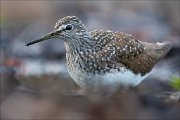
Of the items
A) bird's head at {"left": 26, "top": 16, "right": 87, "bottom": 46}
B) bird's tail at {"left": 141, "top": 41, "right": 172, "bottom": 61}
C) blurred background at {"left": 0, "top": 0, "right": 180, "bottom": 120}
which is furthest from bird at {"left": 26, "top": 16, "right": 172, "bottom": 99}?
blurred background at {"left": 0, "top": 0, "right": 180, "bottom": 120}

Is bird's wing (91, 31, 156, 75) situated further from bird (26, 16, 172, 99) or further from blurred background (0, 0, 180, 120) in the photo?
blurred background (0, 0, 180, 120)

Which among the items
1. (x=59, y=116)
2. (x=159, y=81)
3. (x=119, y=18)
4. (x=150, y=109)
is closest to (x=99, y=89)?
(x=59, y=116)

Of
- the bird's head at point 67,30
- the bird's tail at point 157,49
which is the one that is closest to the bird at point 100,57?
the bird's head at point 67,30

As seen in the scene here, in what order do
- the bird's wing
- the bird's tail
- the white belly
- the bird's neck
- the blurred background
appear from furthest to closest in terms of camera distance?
the bird's tail < the bird's wing < the bird's neck < the white belly < the blurred background

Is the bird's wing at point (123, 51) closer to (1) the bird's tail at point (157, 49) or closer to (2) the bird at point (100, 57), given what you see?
(2) the bird at point (100, 57)

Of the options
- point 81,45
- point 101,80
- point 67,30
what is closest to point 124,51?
point 81,45

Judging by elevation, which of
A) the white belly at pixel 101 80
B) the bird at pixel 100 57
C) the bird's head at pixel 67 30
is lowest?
the white belly at pixel 101 80

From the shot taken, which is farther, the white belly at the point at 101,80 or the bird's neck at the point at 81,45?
the bird's neck at the point at 81,45

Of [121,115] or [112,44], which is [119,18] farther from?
[121,115]
